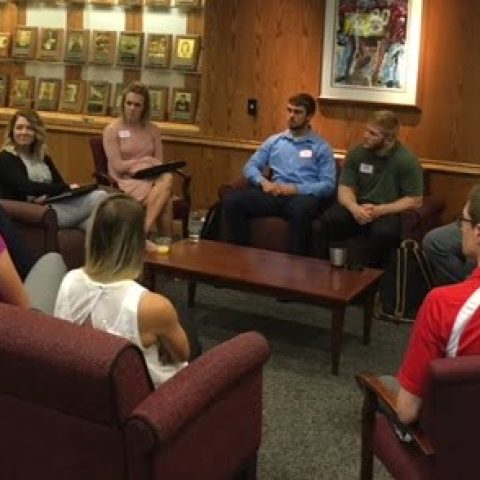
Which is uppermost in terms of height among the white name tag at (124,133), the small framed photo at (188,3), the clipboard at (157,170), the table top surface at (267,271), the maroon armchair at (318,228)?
the small framed photo at (188,3)

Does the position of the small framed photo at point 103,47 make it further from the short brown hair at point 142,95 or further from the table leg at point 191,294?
the table leg at point 191,294

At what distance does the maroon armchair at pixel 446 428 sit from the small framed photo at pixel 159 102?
192 inches

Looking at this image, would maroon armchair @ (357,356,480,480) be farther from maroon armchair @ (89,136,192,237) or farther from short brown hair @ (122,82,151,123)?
short brown hair @ (122,82,151,123)

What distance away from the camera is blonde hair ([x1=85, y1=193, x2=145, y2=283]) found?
2.37m

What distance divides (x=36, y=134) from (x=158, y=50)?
2.07 metres

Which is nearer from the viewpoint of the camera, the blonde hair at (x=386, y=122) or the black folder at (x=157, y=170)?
the blonde hair at (x=386, y=122)

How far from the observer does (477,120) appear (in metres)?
5.49

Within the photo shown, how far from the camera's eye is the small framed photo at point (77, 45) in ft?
23.1

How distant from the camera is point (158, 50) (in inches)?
267

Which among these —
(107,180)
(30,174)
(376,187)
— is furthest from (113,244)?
(107,180)

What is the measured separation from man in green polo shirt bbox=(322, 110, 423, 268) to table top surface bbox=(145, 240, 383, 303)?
779 mm

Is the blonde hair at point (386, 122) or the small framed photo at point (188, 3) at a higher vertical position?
the small framed photo at point (188, 3)

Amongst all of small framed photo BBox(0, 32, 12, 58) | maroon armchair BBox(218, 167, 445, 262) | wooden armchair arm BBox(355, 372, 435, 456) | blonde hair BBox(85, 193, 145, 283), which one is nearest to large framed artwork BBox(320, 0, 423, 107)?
maroon armchair BBox(218, 167, 445, 262)

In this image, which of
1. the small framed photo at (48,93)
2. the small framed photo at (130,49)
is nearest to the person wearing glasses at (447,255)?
the small framed photo at (130,49)
